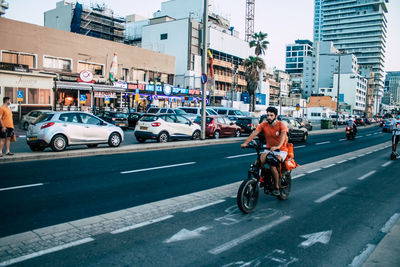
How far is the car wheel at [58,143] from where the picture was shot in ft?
43.3

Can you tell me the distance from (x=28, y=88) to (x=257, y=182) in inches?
1197

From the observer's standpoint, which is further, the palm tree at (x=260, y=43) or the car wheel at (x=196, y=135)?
the palm tree at (x=260, y=43)

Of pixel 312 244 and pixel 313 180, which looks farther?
pixel 313 180

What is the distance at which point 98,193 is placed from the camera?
283 inches

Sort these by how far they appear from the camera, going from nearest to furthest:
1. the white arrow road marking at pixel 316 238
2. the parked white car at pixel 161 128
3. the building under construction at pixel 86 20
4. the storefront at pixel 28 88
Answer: the white arrow road marking at pixel 316 238 < the parked white car at pixel 161 128 < the storefront at pixel 28 88 < the building under construction at pixel 86 20

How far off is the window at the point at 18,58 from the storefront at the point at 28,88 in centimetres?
658

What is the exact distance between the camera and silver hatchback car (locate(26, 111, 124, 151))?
13.1 meters

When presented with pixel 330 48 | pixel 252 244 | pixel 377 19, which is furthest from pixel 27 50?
pixel 377 19

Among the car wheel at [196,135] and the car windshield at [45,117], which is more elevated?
the car windshield at [45,117]

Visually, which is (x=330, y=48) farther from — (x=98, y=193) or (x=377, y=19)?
(x=98, y=193)

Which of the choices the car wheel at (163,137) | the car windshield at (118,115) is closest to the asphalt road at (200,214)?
the car wheel at (163,137)

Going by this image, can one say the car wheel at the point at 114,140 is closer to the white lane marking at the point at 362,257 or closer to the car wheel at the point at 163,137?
the car wheel at the point at 163,137

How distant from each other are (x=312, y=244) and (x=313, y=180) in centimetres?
500

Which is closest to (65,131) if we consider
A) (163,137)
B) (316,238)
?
(163,137)
